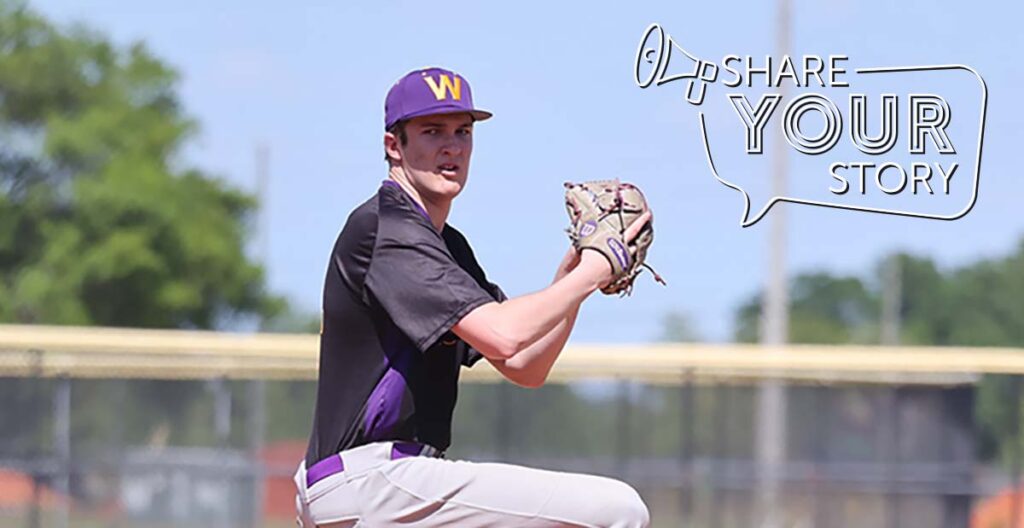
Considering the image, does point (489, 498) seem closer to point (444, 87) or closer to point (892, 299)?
point (444, 87)

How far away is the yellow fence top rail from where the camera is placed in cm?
1273

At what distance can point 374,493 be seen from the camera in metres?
4.14

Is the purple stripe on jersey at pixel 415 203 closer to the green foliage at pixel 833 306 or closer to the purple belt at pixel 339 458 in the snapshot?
the purple belt at pixel 339 458

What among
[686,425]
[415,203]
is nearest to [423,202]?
[415,203]

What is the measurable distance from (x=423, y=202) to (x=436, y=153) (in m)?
0.13

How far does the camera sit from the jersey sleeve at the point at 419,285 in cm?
400

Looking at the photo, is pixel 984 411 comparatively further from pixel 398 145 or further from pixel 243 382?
pixel 398 145

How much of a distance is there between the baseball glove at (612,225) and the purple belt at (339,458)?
23.5 inches

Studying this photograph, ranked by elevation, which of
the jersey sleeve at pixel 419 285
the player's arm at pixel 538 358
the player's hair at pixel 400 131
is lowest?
the player's arm at pixel 538 358

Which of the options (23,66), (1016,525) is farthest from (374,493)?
(23,66)

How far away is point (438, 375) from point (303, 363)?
31.9 feet

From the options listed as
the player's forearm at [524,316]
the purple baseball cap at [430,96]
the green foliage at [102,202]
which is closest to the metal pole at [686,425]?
the purple baseball cap at [430,96]

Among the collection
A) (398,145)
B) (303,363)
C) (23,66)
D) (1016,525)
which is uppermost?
(23,66)

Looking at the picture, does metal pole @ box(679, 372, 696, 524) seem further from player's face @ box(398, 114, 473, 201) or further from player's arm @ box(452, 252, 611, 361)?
player's arm @ box(452, 252, 611, 361)
